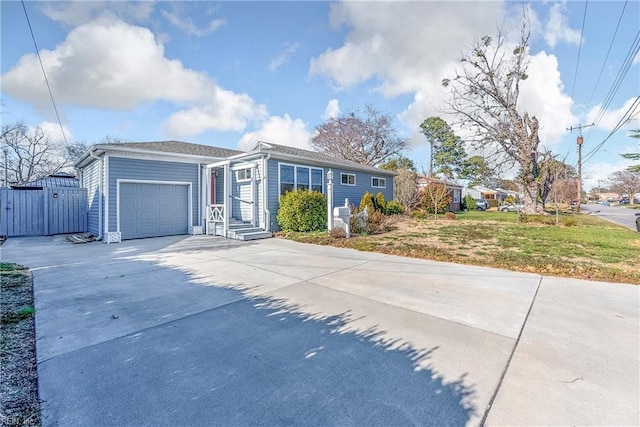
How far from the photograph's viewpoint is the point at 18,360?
8.09ft

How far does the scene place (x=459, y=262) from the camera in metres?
6.66

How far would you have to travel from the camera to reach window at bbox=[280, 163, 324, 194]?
12234mm

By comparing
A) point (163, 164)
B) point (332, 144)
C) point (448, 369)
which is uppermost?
point (332, 144)

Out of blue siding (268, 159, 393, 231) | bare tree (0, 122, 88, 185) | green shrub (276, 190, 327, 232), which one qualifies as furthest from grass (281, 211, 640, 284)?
bare tree (0, 122, 88, 185)

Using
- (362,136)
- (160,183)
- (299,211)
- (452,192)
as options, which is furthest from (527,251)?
(362,136)

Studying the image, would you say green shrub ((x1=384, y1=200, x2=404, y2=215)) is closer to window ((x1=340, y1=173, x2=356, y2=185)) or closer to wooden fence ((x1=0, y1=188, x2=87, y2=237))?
window ((x1=340, y1=173, x2=356, y2=185))

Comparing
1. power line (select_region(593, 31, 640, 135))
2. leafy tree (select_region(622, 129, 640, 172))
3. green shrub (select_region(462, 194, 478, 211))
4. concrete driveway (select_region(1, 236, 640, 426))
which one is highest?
power line (select_region(593, 31, 640, 135))

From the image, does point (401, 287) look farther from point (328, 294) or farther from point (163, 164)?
point (163, 164)

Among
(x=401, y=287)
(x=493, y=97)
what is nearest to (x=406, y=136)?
(x=493, y=97)

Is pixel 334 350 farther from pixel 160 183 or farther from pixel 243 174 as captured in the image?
pixel 243 174

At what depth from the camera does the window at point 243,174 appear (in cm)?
1221

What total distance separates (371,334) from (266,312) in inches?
53.2

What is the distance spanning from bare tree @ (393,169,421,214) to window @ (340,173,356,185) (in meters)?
4.97

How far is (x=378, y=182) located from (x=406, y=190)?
239cm
